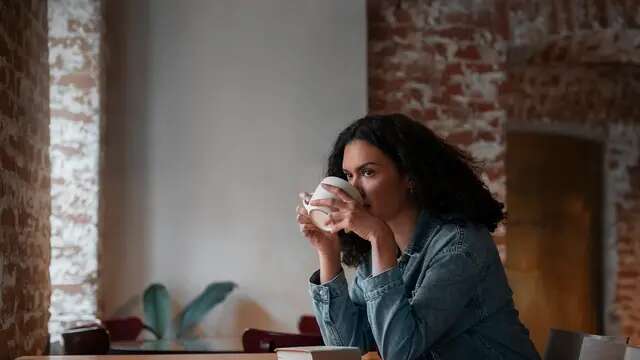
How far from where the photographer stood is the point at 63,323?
482 cm

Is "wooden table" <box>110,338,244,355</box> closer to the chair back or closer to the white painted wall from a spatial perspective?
the white painted wall

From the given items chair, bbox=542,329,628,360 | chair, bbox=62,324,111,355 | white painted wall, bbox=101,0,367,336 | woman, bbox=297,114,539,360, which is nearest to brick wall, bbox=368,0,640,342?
white painted wall, bbox=101,0,367,336

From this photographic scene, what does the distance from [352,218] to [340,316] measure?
33 centimetres

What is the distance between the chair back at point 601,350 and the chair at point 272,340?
1362mm

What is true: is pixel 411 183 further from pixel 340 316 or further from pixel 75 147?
pixel 75 147

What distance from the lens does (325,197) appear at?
2338 millimetres

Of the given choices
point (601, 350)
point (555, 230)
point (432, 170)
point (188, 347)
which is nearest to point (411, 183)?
point (432, 170)

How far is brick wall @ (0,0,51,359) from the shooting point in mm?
2830

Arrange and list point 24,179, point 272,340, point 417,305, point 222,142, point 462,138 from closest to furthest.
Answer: point 417,305, point 24,179, point 272,340, point 222,142, point 462,138

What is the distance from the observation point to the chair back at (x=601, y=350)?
92.3 inches

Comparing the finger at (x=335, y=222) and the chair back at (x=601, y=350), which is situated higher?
the finger at (x=335, y=222)

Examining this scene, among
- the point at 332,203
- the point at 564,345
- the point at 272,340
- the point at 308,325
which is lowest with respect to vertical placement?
the point at 308,325

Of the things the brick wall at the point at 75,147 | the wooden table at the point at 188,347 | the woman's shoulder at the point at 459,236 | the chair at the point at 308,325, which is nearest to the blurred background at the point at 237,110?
the brick wall at the point at 75,147

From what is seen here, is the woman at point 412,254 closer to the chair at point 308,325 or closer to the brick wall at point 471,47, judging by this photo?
the chair at point 308,325
